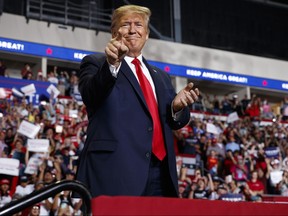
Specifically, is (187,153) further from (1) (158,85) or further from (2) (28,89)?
(1) (158,85)

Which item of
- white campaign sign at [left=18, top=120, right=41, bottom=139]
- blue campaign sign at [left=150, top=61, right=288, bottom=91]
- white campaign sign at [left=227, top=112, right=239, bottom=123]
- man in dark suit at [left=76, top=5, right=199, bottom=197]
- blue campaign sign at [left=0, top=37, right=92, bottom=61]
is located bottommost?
man in dark suit at [left=76, top=5, right=199, bottom=197]

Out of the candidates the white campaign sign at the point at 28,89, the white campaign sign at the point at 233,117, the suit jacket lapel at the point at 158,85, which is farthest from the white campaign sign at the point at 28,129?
the suit jacket lapel at the point at 158,85

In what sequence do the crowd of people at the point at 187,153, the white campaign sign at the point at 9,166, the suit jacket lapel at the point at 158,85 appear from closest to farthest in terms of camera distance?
the suit jacket lapel at the point at 158,85 → the white campaign sign at the point at 9,166 → the crowd of people at the point at 187,153

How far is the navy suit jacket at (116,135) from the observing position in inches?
76.0

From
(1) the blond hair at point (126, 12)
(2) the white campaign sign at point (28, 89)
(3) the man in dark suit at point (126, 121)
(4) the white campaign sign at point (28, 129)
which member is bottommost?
(3) the man in dark suit at point (126, 121)

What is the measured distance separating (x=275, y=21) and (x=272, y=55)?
149cm

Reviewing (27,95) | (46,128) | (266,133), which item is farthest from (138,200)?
(266,133)

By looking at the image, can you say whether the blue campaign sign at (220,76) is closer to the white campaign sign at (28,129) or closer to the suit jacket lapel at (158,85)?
the white campaign sign at (28,129)

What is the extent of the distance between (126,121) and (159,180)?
24 cm

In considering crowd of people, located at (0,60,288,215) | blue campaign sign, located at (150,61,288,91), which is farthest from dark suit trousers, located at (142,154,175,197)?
blue campaign sign, located at (150,61,288,91)

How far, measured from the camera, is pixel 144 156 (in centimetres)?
198

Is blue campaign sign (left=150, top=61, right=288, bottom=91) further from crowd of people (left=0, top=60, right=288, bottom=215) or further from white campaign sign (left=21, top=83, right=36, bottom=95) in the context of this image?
white campaign sign (left=21, top=83, right=36, bottom=95)

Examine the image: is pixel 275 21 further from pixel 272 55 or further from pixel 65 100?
pixel 65 100

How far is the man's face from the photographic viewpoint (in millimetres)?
2088
